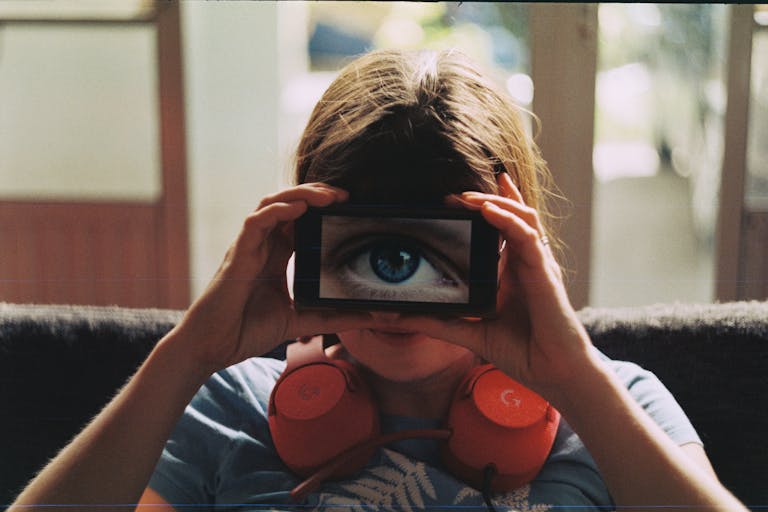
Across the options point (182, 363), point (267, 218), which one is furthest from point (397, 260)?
point (182, 363)

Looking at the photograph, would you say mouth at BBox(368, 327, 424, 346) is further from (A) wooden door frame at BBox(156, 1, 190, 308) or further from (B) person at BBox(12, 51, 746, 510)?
(A) wooden door frame at BBox(156, 1, 190, 308)

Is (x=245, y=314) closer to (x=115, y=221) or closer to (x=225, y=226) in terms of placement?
(x=225, y=226)

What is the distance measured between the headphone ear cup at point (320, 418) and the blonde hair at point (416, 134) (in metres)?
0.19

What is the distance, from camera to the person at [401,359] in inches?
23.3

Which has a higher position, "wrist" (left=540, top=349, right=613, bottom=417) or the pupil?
the pupil

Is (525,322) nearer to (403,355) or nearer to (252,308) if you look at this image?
(403,355)

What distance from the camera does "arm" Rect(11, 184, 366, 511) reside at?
60 cm


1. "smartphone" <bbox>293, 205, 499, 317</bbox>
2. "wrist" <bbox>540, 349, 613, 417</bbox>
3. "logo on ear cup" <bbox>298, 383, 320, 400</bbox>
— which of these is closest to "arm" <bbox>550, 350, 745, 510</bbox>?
"wrist" <bbox>540, 349, 613, 417</bbox>

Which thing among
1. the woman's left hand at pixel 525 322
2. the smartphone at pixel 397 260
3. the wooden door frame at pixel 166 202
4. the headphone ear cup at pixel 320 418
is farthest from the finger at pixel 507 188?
the wooden door frame at pixel 166 202

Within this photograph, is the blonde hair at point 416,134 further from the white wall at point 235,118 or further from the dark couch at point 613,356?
the dark couch at point 613,356

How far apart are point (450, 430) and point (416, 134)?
27cm

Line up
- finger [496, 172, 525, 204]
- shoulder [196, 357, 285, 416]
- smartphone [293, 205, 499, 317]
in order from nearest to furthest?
1. smartphone [293, 205, 499, 317]
2. finger [496, 172, 525, 204]
3. shoulder [196, 357, 285, 416]

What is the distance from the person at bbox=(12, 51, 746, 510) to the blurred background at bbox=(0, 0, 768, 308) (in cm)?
5

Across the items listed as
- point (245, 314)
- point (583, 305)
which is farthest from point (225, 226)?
point (583, 305)
